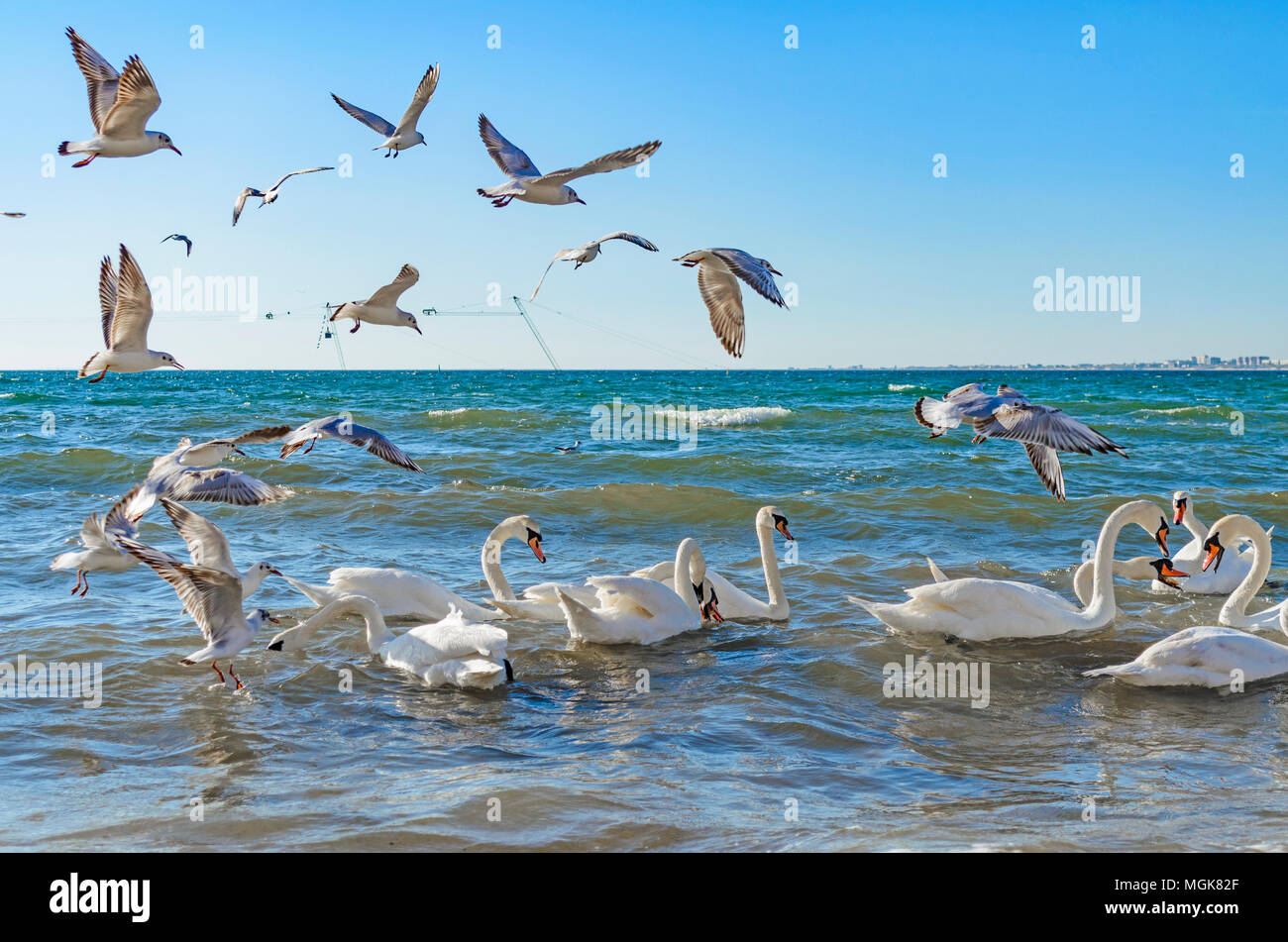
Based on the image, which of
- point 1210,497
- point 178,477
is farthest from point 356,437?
point 1210,497

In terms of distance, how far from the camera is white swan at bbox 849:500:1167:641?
24.4ft

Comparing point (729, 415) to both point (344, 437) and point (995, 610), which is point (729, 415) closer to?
point (995, 610)

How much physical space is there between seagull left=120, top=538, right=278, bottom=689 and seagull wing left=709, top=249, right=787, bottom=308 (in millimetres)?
3312

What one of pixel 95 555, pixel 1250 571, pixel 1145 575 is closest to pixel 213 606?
pixel 95 555

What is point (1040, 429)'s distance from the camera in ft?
20.8

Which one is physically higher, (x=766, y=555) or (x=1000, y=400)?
(x=1000, y=400)

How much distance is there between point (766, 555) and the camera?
8586mm

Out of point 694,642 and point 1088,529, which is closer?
point 694,642

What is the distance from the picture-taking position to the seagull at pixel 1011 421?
6.21m

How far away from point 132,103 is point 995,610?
23.1 feet

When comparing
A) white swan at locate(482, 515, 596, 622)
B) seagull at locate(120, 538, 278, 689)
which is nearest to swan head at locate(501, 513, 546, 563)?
white swan at locate(482, 515, 596, 622)

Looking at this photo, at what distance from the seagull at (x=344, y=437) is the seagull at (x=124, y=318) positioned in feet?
5.89

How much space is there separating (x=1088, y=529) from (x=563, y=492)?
662 centimetres
